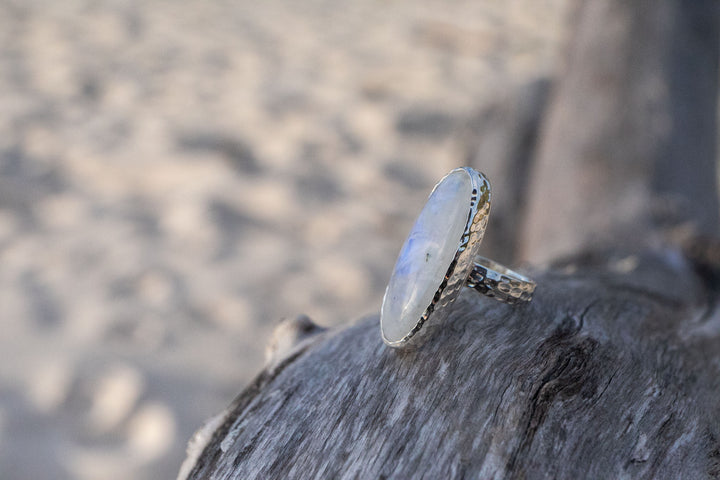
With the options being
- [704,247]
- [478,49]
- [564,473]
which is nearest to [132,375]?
[564,473]

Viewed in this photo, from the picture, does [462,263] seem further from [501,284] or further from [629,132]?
[629,132]

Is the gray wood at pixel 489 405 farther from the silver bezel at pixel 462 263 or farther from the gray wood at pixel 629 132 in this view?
the gray wood at pixel 629 132

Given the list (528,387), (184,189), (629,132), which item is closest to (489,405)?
(528,387)

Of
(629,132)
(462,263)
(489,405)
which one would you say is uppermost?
(629,132)

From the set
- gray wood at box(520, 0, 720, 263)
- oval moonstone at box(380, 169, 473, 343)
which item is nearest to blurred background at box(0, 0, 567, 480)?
oval moonstone at box(380, 169, 473, 343)

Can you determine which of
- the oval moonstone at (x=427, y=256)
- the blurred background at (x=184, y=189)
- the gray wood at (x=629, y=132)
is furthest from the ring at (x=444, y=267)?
the gray wood at (x=629, y=132)

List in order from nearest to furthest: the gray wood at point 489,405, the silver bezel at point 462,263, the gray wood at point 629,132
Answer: the gray wood at point 489,405 → the silver bezel at point 462,263 → the gray wood at point 629,132

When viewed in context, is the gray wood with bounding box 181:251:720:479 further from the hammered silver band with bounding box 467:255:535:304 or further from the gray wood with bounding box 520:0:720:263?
the gray wood with bounding box 520:0:720:263
